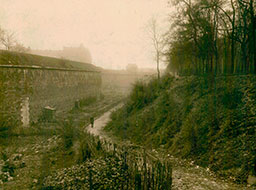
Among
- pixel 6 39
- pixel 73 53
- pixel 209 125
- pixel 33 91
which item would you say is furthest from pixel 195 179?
pixel 73 53

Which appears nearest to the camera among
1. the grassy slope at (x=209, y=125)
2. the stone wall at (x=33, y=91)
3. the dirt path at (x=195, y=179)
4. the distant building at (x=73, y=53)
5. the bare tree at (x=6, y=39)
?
the dirt path at (x=195, y=179)

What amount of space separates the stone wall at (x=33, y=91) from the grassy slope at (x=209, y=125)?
572cm

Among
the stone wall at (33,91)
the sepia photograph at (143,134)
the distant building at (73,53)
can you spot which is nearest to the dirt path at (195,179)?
the sepia photograph at (143,134)

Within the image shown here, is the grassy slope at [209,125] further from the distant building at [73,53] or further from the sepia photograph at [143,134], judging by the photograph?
the distant building at [73,53]

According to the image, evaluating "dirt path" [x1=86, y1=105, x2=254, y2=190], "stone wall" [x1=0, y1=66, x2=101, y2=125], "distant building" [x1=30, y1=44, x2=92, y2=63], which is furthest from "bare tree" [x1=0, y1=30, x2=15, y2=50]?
"distant building" [x1=30, y1=44, x2=92, y2=63]

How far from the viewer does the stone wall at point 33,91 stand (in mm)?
11580

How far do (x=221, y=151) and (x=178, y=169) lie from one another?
1.53m

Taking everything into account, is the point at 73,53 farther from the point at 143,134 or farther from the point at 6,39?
the point at 143,134

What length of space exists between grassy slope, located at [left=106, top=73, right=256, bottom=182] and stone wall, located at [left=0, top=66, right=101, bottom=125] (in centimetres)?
572

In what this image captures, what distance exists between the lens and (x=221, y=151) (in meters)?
6.20

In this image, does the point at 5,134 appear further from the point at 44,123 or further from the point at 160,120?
the point at 160,120

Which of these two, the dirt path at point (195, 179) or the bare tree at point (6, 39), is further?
the bare tree at point (6, 39)

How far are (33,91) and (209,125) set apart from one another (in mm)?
11896

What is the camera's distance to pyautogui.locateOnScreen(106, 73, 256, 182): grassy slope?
19.1 ft
